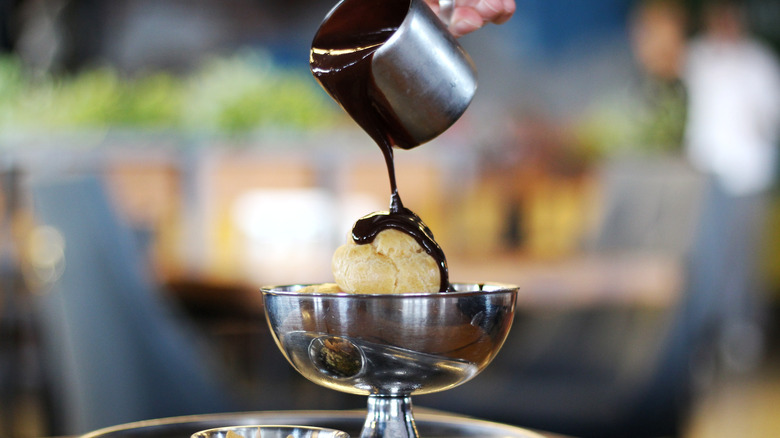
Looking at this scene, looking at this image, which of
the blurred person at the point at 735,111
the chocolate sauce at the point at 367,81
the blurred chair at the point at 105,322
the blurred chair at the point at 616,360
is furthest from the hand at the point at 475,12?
the blurred person at the point at 735,111

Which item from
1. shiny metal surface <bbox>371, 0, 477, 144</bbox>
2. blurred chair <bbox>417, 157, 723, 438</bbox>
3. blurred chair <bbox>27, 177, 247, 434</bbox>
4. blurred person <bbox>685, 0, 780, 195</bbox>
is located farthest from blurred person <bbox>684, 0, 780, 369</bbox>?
shiny metal surface <bbox>371, 0, 477, 144</bbox>

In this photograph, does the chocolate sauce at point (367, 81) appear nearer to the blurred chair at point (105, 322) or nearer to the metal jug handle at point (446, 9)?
the metal jug handle at point (446, 9)

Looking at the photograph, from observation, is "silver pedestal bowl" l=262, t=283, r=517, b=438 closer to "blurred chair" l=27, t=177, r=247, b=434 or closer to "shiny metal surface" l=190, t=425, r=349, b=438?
"shiny metal surface" l=190, t=425, r=349, b=438

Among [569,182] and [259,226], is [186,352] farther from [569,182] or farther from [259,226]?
[569,182]

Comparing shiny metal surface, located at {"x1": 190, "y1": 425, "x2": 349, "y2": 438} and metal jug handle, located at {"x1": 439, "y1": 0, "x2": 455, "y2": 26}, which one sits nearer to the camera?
shiny metal surface, located at {"x1": 190, "y1": 425, "x2": 349, "y2": 438}

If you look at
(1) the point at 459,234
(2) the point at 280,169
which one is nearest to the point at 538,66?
(1) the point at 459,234

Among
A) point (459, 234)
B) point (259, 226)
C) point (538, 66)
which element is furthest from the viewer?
point (538, 66)

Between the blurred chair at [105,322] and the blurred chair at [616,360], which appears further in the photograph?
the blurred chair at [616,360]
